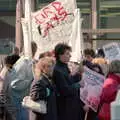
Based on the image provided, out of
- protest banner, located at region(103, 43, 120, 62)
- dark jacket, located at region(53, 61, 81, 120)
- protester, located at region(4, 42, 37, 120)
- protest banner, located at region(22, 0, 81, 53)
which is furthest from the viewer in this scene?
protest banner, located at region(103, 43, 120, 62)

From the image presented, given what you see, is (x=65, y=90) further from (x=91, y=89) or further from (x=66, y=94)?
(x=91, y=89)

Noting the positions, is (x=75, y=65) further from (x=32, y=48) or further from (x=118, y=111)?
(x=118, y=111)

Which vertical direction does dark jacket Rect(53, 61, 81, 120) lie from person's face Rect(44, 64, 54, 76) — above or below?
below

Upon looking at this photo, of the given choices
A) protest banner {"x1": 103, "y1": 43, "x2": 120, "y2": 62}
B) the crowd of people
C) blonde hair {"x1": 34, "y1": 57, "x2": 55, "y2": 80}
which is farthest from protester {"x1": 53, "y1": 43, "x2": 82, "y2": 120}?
protest banner {"x1": 103, "y1": 43, "x2": 120, "y2": 62}

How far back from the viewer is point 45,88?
834 centimetres

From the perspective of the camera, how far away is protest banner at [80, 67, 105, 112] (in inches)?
349

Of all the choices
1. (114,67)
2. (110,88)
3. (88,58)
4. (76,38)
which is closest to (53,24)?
(76,38)

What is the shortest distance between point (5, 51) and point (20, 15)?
11.3ft

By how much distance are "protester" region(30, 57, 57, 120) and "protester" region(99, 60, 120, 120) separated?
67cm

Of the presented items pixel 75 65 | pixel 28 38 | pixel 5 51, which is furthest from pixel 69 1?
pixel 5 51

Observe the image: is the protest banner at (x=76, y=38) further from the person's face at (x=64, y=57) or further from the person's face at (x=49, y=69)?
the person's face at (x=49, y=69)

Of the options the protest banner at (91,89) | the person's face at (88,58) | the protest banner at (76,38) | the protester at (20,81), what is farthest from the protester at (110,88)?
the person's face at (88,58)

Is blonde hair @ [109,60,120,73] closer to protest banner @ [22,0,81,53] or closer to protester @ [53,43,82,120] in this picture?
protester @ [53,43,82,120]

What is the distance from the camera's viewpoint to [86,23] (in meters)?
21.8
